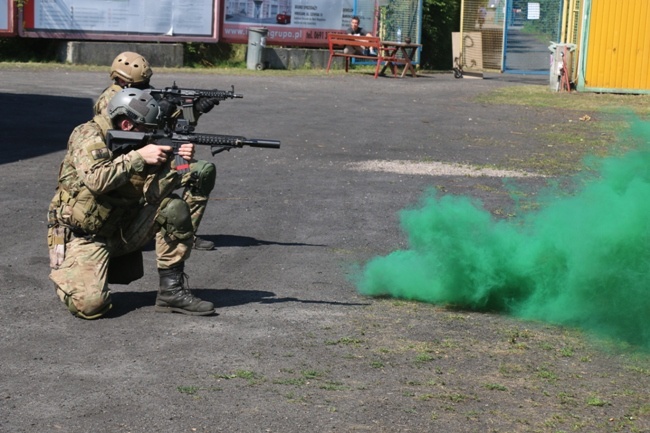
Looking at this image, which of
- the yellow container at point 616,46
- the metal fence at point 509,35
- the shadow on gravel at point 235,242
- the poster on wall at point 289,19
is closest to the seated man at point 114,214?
the shadow on gravel at point 235,242

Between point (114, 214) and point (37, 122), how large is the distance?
9599 mm

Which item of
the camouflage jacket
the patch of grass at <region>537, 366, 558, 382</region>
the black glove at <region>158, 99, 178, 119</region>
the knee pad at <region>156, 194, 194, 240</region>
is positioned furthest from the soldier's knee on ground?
the patch of grass at <region>537, 366, 558, 382</region>

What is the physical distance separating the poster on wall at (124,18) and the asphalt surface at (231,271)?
316 inches

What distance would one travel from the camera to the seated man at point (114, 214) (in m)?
6.09

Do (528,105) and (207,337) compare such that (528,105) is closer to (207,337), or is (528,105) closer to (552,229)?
(552,229)

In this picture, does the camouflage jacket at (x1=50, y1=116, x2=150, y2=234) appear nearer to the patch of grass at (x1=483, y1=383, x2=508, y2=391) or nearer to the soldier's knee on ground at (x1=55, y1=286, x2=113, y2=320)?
the soldier's knee on ground at (x1=55, y1=286, x2=113, y2=320)

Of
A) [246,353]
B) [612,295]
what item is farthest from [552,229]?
[246,353]

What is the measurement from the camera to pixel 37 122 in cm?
1538

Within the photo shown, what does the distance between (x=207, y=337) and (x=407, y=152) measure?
8500mm

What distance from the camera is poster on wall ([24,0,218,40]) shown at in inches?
1003

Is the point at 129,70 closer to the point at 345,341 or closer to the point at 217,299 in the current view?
the point at 217,299

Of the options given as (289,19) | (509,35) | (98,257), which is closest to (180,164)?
(98,257)

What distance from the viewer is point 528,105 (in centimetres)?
2031

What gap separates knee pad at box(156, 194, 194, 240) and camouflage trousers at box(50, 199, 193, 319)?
39mm
